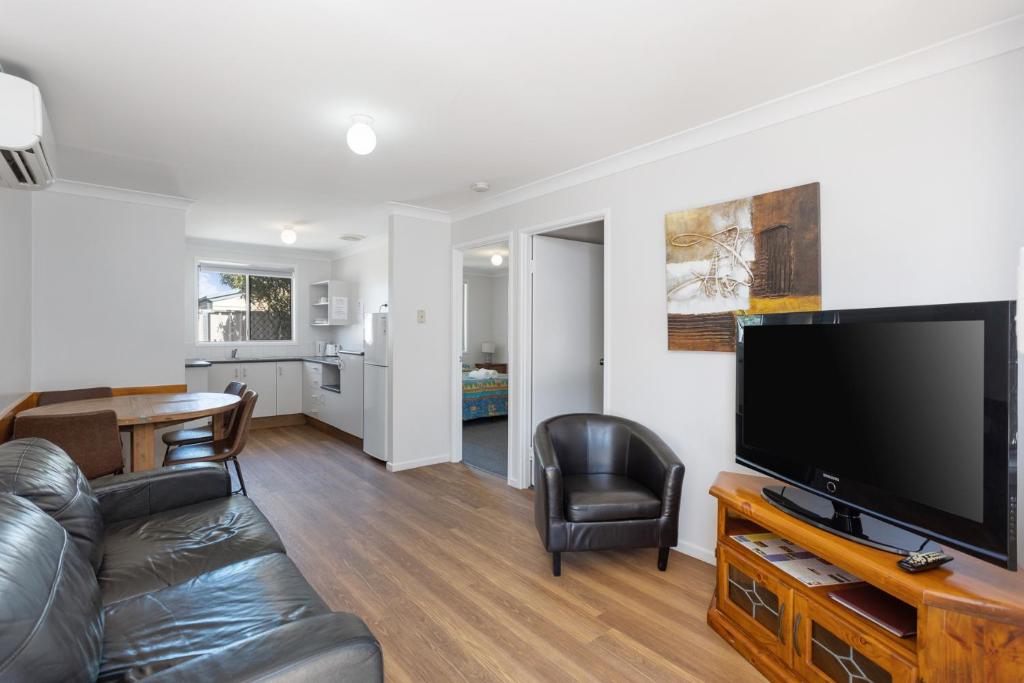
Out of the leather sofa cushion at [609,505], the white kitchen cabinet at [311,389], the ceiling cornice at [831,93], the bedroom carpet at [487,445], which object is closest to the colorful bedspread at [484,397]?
the bedroom carpet at [487,445]

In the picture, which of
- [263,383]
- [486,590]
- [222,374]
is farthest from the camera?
[263,383]

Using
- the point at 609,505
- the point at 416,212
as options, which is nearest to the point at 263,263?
the point at 416,212

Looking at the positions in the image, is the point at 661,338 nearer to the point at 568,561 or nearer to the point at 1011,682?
the point at 568,561

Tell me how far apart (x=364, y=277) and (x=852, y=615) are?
609 centimetres

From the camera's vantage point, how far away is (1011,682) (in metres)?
1.29

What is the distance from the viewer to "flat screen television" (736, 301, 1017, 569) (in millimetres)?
1390

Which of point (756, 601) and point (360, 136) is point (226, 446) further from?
point (756, 601)

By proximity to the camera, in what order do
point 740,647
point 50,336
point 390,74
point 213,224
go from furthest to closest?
point 213,224
point 50,336
point 390,74
point 740,647

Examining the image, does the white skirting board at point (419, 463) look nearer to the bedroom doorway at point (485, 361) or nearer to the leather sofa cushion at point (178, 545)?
the bedroom doorway at point (485, 361)

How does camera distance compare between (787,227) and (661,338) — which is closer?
(787,227)

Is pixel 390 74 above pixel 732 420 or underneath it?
above

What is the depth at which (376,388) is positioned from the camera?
4.82m

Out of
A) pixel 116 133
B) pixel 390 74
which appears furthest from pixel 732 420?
pixel 116 133

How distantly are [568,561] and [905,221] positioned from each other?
229 centimetres
